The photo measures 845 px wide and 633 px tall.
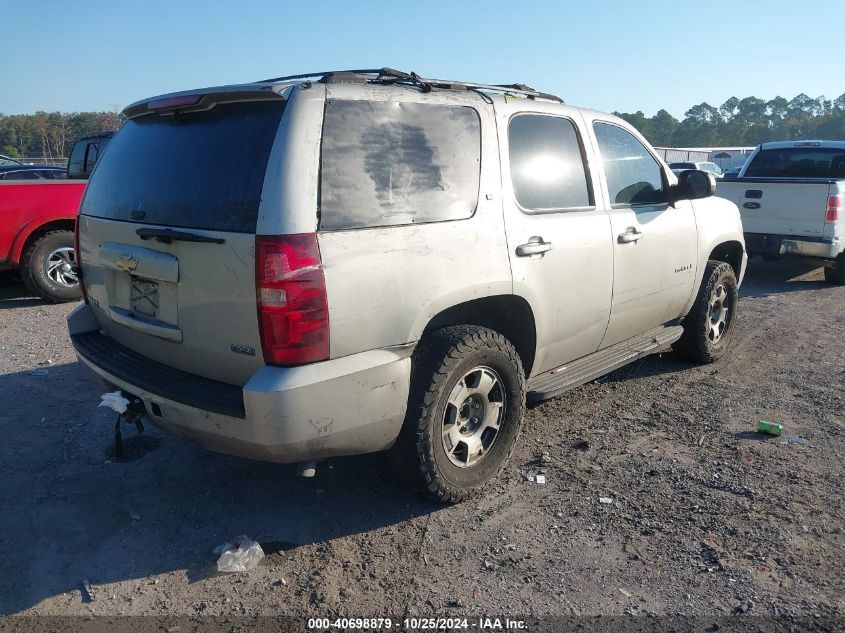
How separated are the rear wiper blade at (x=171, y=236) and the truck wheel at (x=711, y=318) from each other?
407 cm

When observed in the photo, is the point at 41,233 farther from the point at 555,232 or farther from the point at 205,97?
the point at 555,232

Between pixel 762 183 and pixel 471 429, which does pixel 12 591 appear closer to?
pixel 471 429

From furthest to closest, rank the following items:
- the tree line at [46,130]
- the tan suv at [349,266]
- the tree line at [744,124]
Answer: the tree line at [744,124]
the tree line at [46,130]
the tan suv at [349,266]

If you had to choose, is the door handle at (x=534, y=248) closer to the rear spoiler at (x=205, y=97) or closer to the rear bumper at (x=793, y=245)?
the rear spoiler at (x=205, y=97)

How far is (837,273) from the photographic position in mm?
9375

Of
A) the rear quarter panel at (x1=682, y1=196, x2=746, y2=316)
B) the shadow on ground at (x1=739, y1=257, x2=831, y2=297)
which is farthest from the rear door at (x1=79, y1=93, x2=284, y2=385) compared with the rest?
the shadow on ground at (x1=739, y1=257, x2=831, y2=297)

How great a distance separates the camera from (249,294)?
2721 mm

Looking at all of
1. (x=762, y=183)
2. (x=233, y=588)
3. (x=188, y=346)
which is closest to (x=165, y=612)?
(x=233, y=588)

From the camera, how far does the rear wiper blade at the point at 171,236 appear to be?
2812 millimetres

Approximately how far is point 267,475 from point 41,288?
5305mm

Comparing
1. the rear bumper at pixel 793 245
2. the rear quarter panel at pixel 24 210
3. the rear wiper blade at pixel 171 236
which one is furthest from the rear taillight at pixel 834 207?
the rear quarter panel at pixel 24 210

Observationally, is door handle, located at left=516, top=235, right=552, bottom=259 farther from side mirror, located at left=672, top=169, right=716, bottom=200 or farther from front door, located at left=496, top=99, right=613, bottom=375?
side mirror, located at left=672, top=169, right=716, bottom=200

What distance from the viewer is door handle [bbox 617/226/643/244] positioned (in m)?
4.32

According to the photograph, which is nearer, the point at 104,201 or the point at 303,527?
the point at 303,527
